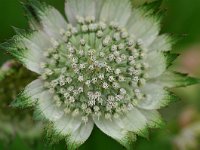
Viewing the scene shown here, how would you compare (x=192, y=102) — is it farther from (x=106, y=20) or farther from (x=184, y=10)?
(x=106, y=20)

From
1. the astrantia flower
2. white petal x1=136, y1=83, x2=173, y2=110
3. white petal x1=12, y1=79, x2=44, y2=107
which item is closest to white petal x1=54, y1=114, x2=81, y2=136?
the astrantia flower

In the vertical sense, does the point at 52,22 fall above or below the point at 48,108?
above

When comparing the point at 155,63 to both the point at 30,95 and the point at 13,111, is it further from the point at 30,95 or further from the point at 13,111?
the point at 13,111

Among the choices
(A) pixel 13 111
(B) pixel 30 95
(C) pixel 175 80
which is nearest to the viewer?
(B) pixel 30 95

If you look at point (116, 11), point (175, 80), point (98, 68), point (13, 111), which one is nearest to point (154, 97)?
point (175, 80)

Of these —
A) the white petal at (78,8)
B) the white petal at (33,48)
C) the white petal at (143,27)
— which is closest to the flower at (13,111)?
the white petal at (33,48)

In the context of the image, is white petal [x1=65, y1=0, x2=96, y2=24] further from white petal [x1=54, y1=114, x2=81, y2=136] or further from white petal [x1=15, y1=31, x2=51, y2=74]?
white petal [x1=54, y1=114, x2=81, y2=136]

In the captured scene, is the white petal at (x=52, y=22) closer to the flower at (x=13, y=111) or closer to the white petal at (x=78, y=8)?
the white petal at (x=78, y=8)
